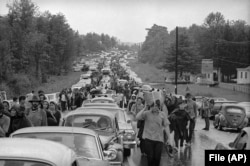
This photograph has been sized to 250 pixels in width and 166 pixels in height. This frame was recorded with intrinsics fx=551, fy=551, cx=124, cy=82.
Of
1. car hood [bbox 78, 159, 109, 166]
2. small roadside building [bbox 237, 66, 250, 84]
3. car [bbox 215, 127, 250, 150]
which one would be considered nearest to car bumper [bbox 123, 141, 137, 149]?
car [bbox 215, 127, 250, 150]

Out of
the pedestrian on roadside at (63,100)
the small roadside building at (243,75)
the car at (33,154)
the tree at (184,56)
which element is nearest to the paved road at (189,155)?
the car at (33,154)

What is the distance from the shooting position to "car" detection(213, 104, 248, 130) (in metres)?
27.9

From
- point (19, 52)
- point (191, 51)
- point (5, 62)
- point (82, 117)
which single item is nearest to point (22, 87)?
point (5, 62)

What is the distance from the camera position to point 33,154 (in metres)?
5.36

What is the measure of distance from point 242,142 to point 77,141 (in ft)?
10.1

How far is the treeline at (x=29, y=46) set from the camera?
71.8m

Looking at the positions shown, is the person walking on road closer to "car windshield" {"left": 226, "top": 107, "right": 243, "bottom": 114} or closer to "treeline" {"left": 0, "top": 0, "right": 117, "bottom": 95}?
"car windshield" {"left": 226, "top": 107, "right": 243, "bottom": 114}

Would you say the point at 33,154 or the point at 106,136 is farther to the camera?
the point at 106,136

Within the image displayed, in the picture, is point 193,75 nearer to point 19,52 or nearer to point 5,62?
point 19,52

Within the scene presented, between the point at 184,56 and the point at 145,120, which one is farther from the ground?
the point at 184,56

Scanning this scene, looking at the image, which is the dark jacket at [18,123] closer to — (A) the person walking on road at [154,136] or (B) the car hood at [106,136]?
(B) the car hood at [106,136]

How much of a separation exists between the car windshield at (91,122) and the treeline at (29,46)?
1958 inches

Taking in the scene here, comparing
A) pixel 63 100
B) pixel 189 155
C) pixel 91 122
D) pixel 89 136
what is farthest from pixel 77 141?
pixel 63 100

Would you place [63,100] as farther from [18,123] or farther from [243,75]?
[243,75]
